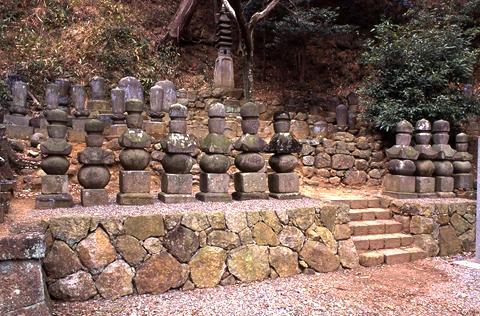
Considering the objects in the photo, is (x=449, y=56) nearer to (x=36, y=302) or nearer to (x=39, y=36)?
(x=36, y=302)

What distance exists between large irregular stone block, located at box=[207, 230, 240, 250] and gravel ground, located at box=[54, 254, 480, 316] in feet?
1.54

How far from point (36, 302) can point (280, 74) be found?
14099 millimetres

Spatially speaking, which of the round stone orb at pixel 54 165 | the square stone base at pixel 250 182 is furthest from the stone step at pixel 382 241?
the round stone orb at pixel 54 165

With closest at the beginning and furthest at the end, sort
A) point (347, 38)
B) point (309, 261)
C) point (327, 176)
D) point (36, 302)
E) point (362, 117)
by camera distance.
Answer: point (36, 302) → point (309, 261) → point (327, 176) → point (362, 117) → point (347, 38)

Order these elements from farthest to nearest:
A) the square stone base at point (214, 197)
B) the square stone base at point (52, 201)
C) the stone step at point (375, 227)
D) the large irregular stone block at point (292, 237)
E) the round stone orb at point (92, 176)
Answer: the stone step at point (375, 227)
the square stone base at point (214, 197)
the large irregular stone block at point (292, 237)
the round stone orb at point (92, 176)
the square stone base at point (52, 201)

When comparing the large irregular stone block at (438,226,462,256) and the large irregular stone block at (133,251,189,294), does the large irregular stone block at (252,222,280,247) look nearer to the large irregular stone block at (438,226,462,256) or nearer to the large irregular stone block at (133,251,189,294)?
the large irregular stone block at (133,251,189,294)

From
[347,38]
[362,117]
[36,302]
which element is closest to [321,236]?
[36,302]

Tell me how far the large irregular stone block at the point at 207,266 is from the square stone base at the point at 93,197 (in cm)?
138

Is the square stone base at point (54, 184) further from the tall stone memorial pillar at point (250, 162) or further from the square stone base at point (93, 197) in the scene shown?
the tall stone memorial pillar at point (250, 162)

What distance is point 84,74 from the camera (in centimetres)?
1138

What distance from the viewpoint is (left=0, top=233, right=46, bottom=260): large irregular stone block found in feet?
9.41

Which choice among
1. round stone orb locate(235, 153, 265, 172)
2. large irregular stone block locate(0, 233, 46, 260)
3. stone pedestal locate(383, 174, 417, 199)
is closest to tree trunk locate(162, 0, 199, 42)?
round stone orb locate(235, 153, 265, 172)

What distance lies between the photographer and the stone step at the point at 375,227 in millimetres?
5750

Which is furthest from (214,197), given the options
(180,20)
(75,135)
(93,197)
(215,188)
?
(180,20)
